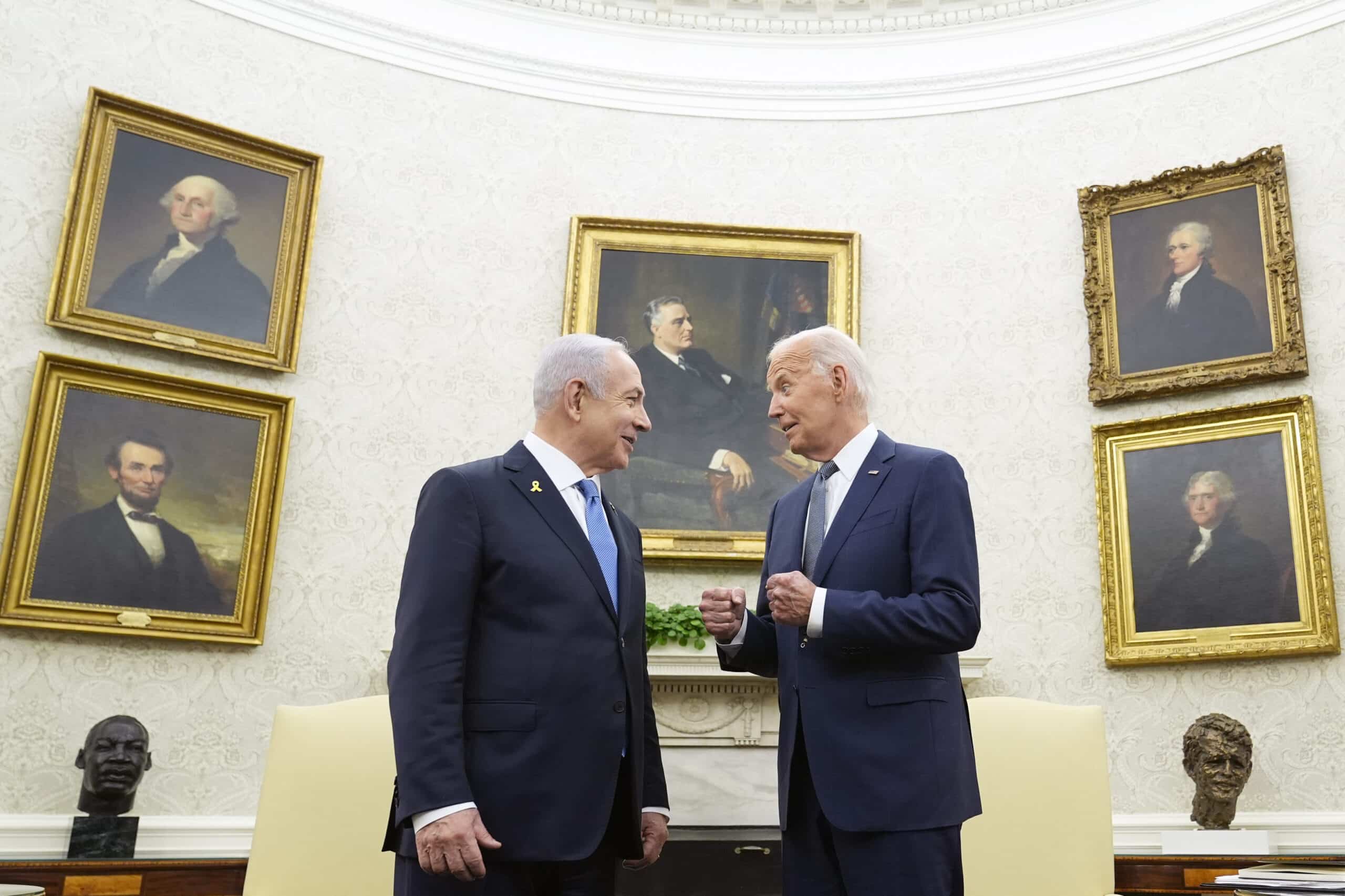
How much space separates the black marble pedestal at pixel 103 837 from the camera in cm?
441

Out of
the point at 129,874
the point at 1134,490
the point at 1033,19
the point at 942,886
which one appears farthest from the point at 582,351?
the point at 1033,19

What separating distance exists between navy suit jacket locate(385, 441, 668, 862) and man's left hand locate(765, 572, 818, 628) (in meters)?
0.36

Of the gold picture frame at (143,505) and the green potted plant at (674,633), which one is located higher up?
the gold picture frame at (143,505)

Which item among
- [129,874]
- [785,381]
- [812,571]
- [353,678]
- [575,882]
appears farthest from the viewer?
[353,678]

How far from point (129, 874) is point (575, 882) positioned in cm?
222

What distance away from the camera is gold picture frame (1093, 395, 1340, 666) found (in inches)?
202

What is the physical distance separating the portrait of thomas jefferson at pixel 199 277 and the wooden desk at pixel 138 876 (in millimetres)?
2586

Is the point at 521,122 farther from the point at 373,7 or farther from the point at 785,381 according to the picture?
the point at 785,381

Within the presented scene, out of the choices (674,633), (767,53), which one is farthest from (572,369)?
(767,53)

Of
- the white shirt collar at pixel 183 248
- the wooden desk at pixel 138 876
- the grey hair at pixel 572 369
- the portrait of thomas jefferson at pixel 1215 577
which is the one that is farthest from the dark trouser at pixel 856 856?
the white shirt collar at pixel 183 248

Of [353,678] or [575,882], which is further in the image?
[353,678]

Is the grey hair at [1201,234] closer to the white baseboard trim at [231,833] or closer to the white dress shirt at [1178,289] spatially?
the white dress shirt at [1178,289]

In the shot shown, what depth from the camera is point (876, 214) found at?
257 inches

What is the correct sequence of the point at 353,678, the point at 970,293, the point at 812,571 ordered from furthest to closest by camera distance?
the point at 970,293 → the point at 353,678 → the point at 812,571
